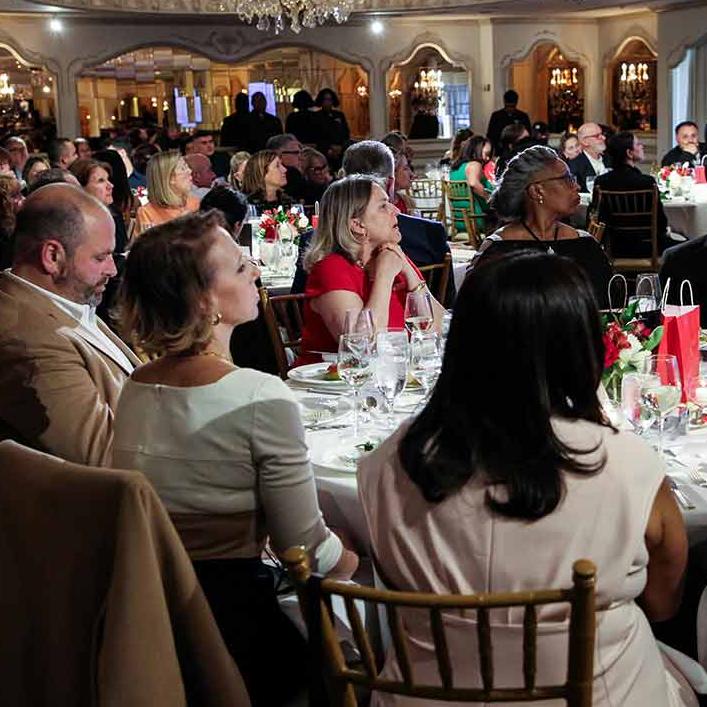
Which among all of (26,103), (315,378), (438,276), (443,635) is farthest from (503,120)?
(443,635)

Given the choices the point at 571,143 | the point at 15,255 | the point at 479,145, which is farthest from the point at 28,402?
the point at 571,143

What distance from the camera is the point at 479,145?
33.9 feet

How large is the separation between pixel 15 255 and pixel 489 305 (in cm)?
163

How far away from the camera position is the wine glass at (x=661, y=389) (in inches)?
90.5

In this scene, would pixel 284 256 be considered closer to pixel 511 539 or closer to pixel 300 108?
pixel 511 539

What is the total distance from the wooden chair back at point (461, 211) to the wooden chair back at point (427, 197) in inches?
32.8

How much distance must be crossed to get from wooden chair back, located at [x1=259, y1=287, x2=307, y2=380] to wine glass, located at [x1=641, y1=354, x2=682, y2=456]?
190 centimetres

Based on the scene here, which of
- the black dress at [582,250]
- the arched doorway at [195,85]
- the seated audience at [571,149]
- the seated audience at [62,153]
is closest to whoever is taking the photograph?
the black dress at [582,250]

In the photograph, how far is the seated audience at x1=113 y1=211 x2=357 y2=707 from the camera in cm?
205

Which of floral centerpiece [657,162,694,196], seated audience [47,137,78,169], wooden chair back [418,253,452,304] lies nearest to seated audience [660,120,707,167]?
floral centerpiece [657,162,694,196]

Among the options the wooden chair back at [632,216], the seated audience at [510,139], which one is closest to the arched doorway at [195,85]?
the seated audience at [510,139]

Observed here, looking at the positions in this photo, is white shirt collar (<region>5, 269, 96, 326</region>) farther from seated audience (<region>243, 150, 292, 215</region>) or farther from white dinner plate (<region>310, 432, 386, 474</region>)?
seated audience (<region>243, 150, 292, 215</region>)

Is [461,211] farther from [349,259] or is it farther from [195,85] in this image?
[195,85]

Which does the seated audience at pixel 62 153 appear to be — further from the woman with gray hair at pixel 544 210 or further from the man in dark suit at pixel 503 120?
the woman with gray hair at pixel 544 210
